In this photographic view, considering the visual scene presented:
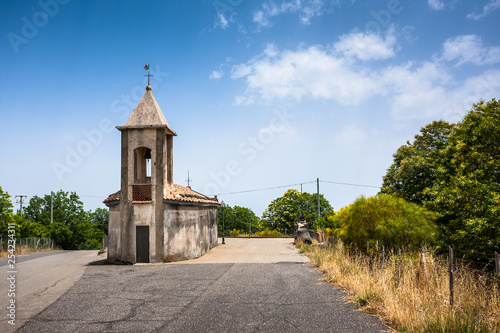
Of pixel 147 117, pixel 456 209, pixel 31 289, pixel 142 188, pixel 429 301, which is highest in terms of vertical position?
pixel 147 117

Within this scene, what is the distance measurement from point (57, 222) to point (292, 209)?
34.9 m

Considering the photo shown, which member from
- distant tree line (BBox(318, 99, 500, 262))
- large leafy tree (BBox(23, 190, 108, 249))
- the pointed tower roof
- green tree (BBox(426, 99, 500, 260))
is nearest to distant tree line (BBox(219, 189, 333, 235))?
large leafy tree (BBox(23, 190, 108, 249))

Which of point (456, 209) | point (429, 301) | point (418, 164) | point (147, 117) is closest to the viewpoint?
point (429, 301)

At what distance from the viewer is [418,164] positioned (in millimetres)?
25719

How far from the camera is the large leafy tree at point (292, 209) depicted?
179 ft

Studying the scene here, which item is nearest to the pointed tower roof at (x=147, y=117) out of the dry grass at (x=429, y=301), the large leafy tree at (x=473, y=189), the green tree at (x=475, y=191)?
the dry grass at (x=429, y=301)

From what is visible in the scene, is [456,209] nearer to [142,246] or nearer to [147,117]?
[142,246]

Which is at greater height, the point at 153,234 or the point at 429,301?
the point at 153,234

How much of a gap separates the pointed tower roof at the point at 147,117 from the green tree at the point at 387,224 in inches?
418

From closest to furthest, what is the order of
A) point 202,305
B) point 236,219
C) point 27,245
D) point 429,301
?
1. point 429,301
2. point 202,305
3. point 27,245
4. point 236,219

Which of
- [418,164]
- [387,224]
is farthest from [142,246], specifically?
[418,164]

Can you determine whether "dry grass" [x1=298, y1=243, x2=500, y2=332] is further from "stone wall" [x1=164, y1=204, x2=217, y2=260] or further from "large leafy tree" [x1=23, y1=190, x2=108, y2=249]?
→ "large leafy tree" [x1=23, y1=190, x2=108, y2=249]

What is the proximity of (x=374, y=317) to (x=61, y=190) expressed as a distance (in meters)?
61.0

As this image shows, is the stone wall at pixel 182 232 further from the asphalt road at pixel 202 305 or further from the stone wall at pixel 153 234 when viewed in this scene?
the asphalt road at pixel 202 305
